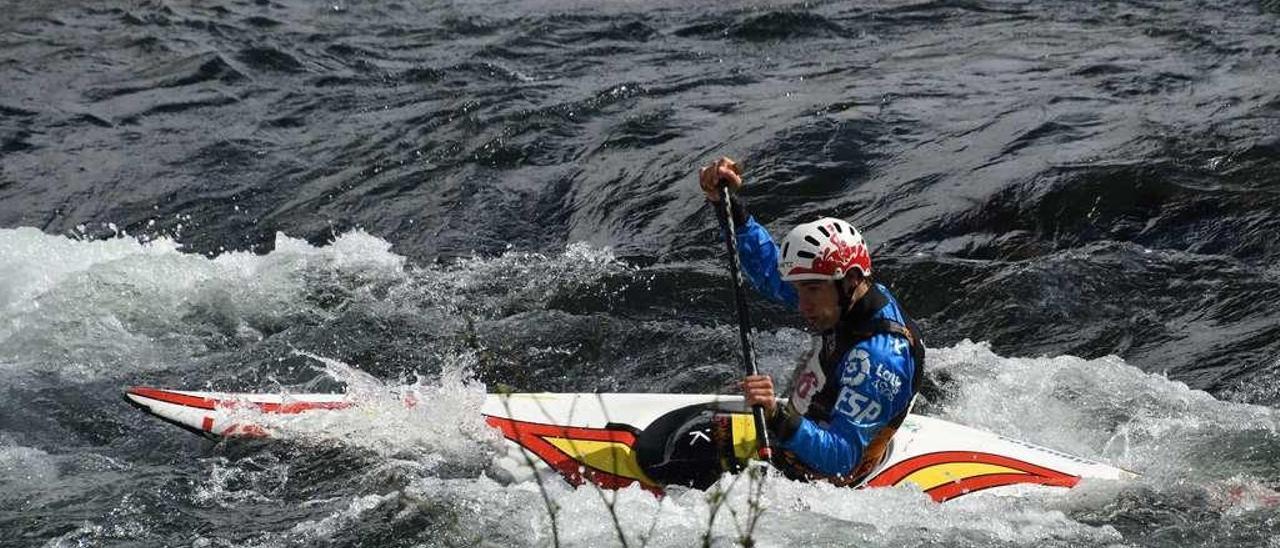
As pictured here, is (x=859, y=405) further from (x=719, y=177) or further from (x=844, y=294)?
(x=719, y=177)

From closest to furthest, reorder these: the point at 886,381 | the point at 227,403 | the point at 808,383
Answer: the point at 886,381 < the point at 808,383 < the point at 227,403

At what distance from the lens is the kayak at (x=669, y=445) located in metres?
6.15

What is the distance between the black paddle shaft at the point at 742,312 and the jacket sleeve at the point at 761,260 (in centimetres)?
7

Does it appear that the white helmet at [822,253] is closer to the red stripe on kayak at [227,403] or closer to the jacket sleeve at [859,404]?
the jacket sleeve at [859,404]

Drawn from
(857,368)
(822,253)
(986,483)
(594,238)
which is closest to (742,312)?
(822,253)

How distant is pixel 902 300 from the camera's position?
8.99m

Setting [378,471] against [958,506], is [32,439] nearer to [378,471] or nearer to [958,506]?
[378,471]

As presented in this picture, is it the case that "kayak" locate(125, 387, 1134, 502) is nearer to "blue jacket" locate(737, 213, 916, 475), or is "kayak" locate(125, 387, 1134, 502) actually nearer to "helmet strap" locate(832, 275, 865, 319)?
"blue jacket" locate(737, 213, 916, 475)

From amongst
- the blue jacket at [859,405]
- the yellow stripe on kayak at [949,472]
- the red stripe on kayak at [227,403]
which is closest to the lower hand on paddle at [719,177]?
the blue jacket at [859,405]

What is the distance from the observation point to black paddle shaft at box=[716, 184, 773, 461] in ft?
18.0

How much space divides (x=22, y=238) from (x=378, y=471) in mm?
4646

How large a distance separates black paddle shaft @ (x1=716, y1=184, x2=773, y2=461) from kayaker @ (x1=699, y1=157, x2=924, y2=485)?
0.06 meters

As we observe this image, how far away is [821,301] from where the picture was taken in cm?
583

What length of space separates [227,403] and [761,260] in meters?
2.69
